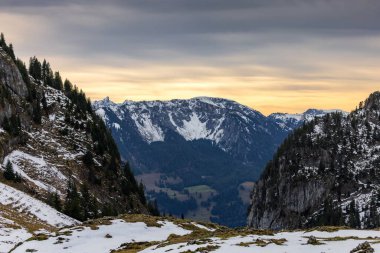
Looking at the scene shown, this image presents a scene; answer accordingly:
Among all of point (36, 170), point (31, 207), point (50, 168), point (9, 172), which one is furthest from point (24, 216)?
point (50, 168)

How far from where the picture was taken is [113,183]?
655 ft

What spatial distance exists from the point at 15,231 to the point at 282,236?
42791mm

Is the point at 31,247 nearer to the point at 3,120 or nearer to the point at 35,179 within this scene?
the point at 35,179

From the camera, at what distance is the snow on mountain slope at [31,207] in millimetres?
105188

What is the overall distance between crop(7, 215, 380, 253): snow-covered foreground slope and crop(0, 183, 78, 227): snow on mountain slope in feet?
119

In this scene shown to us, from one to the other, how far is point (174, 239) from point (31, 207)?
2362 inches

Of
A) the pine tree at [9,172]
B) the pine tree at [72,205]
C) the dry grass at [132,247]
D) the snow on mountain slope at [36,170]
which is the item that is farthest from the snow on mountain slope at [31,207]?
the dry grass at [132,247]

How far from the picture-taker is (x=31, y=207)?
357ft

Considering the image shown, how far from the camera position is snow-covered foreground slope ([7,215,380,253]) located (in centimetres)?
4538

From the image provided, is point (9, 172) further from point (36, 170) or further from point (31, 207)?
point (31, 207)

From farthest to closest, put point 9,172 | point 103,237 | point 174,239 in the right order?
point 9,172
point 103,237
point 174,239

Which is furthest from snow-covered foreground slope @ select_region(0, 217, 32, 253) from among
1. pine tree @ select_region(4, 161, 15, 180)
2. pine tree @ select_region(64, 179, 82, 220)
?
pine tree @ select_region(4, 161, 15, 180)

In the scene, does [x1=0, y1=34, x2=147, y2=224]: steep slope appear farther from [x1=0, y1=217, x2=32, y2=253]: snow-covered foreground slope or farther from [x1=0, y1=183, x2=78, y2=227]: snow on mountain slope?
[x1=0, y1=217, x2=32, y2=253]: snow-covered foreground slope

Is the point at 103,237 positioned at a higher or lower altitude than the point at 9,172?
lower
